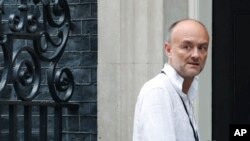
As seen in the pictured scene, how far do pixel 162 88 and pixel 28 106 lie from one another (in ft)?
8.11

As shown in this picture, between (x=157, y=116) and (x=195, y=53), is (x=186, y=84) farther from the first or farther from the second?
(x=157, y=116)

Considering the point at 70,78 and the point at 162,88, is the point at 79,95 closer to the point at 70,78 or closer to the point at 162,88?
the point at 70,78

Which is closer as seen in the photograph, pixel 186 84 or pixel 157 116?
pixel 157 116

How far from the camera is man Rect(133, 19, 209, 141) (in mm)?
4250

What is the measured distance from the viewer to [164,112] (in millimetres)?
4258

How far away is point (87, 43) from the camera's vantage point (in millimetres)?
7340
